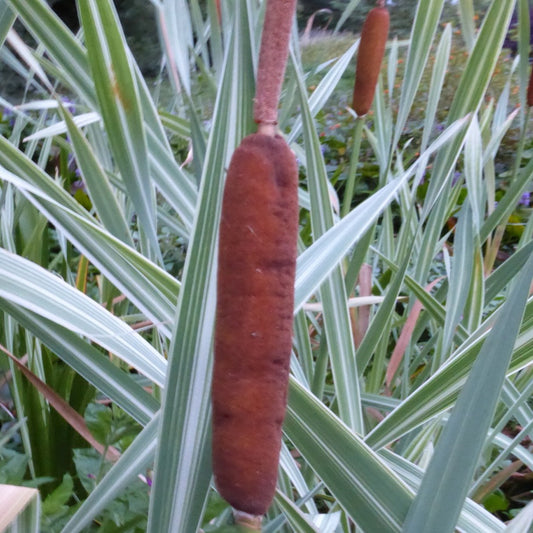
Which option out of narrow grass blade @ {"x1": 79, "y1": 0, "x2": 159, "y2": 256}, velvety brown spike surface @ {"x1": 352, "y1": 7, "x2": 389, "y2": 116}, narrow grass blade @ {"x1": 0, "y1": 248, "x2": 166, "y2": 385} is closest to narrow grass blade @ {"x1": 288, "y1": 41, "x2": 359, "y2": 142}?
velvety brown spike surface @ {"x1": 352, "y1": 7, "x2": 389, "y2": 116}

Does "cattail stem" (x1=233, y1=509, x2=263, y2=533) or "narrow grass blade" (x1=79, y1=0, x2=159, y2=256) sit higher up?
"narrow grass blade" (x1=79, y1=0, x2=159, y2=256)

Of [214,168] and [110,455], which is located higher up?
[214,168]

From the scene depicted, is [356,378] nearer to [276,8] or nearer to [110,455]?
[110,455]

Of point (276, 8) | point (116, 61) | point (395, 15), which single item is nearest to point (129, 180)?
point (116, 61)

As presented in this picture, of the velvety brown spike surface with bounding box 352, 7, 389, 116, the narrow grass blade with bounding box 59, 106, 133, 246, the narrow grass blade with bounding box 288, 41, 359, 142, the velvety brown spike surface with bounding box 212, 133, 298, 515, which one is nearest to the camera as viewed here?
the velvety brown spike surface with bounding box 212, 133, 298, 515

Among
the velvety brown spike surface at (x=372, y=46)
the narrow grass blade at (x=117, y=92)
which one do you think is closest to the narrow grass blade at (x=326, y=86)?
the velvety brown spike surface at (x=372, y=46)

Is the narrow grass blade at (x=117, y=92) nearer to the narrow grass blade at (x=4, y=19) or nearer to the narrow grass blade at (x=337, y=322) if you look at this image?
the narrow grass blade at (x=4, y=19)

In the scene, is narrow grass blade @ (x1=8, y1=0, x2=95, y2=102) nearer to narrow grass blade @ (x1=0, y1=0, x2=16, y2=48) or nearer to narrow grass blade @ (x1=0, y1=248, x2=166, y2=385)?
narrow grass blade @ (x1=0, y1=0, x2=16, y2=48)
